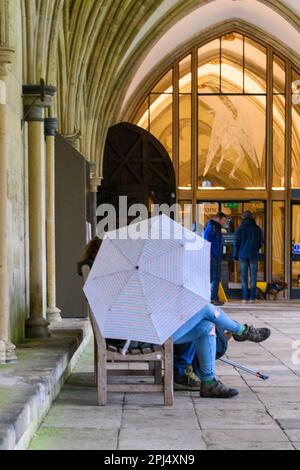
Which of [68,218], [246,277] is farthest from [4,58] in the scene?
[246,277]

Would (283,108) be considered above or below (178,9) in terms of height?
below

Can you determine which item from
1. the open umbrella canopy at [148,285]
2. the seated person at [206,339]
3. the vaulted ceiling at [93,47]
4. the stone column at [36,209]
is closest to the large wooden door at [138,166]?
the vaulted ceiling at [93,47]

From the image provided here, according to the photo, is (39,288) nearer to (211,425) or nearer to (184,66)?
(211,425)

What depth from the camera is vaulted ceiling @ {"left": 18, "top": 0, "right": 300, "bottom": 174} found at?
Answer: 30.0 feet

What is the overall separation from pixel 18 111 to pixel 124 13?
9.90 m

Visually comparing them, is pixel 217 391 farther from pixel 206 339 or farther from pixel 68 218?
pixel 68 218

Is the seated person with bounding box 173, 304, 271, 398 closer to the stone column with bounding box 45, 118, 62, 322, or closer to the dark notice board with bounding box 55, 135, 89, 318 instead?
the stone column with bounding box 45, 118, 62, 322

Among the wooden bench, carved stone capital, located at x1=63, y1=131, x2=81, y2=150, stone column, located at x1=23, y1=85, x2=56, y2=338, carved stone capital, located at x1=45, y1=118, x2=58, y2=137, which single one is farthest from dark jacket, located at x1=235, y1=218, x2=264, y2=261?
the wooden bench

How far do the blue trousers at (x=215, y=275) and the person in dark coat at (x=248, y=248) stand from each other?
326cm

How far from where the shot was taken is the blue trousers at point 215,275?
15.5 m

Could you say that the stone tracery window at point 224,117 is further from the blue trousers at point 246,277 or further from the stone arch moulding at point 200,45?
the blue trousers at point 246,277

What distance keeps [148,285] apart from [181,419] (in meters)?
0.88

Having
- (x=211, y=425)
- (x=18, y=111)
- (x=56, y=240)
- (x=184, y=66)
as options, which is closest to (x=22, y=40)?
(x=18, y=111)

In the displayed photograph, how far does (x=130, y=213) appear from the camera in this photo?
53.8 feet
